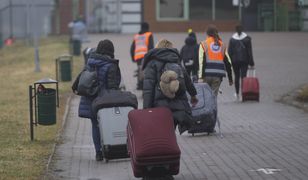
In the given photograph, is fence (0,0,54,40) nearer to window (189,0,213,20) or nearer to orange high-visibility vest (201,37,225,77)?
window (189,0,213,20)

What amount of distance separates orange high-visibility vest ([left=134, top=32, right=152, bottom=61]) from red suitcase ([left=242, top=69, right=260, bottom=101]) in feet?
10.3

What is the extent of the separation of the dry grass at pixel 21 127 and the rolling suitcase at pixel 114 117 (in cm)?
98

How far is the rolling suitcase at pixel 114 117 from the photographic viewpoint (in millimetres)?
9938

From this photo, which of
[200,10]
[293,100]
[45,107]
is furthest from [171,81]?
[200,10]

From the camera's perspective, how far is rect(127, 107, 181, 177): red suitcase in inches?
326

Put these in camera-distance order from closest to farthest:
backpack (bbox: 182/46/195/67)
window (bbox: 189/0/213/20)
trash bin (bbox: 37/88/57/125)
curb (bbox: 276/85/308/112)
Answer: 1. trash bin (bbox: 37/88/57/125)
2. curb (bbox: 276/85/308/112)
3. backpack (bbox: 182/46/195/67)
4. window (bbox: 189/0/213/20)

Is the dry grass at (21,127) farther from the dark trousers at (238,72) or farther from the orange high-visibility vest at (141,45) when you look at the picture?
the dark trousers at (238,72)

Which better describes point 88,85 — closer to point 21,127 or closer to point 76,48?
point 21,127

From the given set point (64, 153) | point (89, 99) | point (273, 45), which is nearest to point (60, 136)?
point (64, 153)

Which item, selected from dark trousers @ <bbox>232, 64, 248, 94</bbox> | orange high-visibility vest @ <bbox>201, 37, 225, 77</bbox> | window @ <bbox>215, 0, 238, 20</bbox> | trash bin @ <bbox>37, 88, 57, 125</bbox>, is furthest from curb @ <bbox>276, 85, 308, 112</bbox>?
window @ <bbox>215, 0, 238, 20</bbox>

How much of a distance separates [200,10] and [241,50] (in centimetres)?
3058

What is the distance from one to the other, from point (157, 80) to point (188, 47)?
9.87 meters

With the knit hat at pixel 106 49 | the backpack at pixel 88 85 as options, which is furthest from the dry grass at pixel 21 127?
the knit hat at pixel 106 49

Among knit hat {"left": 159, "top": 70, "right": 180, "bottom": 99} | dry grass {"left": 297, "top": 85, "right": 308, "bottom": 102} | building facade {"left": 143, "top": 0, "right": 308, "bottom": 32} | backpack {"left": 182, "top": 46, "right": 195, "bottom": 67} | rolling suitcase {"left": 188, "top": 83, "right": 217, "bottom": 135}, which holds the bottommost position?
dry grass {"left": 297, "top": 85, "right": 308, "bottom": 102}
